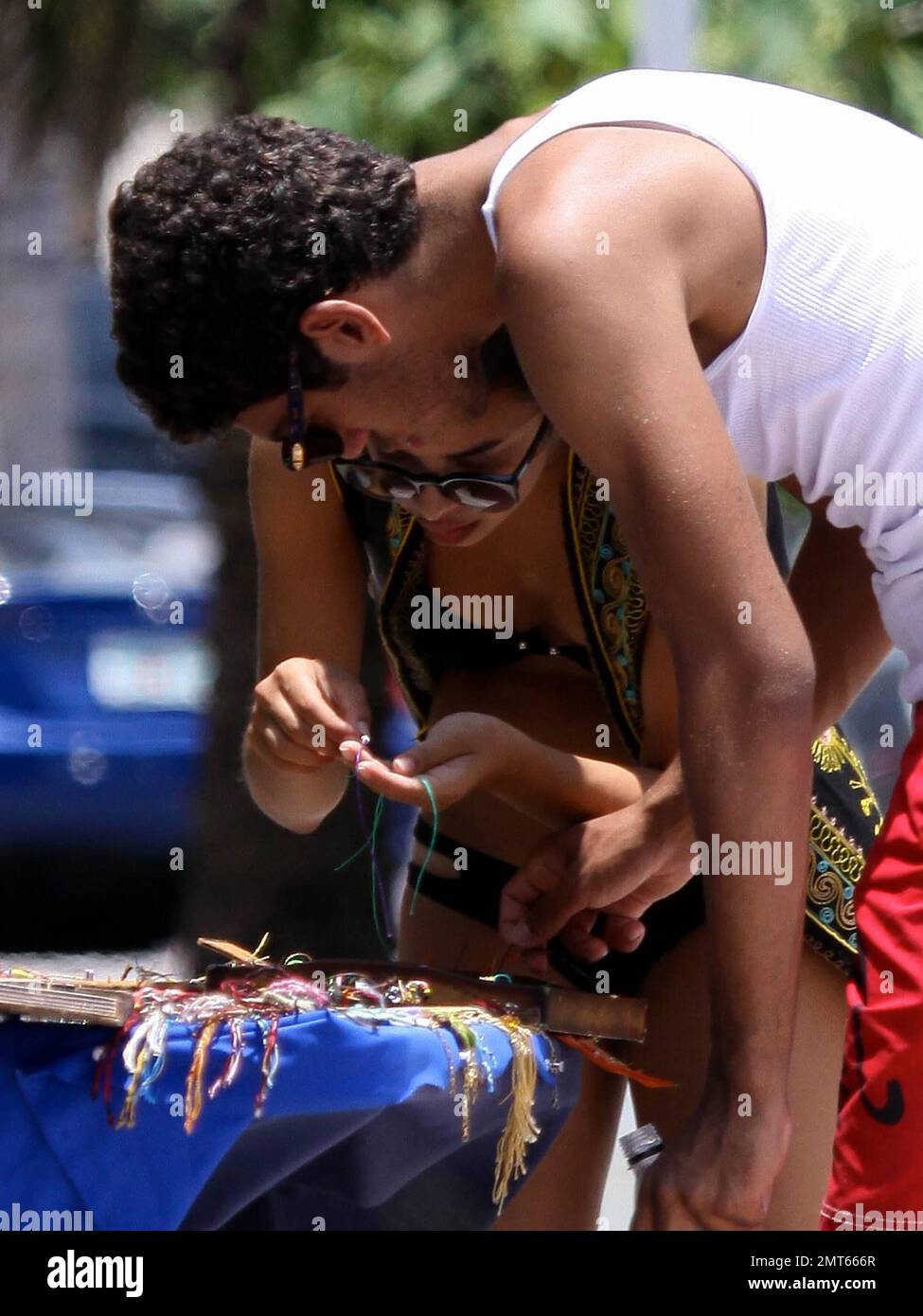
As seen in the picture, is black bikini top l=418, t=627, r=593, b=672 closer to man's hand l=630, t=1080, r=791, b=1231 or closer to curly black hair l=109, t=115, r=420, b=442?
curly black hair l=109, t=115, r=420, b=442

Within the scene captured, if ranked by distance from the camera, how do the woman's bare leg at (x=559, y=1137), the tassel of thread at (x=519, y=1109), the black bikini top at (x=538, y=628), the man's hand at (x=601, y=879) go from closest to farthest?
the tassel of thread at (x=519, y=1109) → the man's hand at (x=601, y=879) → the black bikini top at (x=538, y=628) → the woman's bare leg at (x=559, y=1137)

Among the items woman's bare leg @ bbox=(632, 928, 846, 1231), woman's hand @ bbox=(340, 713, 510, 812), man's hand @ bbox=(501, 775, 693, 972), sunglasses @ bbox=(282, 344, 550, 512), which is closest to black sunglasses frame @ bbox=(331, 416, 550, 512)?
sunglasses @ bbox=(282, 344, 550, 512)

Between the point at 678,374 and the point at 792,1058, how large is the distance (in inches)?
35.1

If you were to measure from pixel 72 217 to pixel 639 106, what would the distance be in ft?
15.1

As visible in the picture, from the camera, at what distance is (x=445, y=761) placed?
1814 millimetres

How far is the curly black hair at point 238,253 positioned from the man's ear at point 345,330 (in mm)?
12

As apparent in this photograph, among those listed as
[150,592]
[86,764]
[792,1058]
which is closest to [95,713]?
[86,764]

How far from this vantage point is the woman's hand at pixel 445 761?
1.73 metres

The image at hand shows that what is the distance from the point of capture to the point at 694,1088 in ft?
6.65

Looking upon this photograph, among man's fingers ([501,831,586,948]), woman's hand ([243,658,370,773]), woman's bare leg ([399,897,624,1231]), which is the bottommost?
woman's bare leg ([399,897,624,1231])

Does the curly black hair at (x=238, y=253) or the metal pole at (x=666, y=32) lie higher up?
the metal pole at (x=666, y=32)

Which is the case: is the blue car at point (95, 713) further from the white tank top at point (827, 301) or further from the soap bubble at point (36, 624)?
the white tank top at point (827, 301)

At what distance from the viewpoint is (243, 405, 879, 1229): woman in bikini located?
1.88 m

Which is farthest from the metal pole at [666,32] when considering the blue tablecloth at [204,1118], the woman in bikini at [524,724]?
the blue tablecloth at [204,1118]
